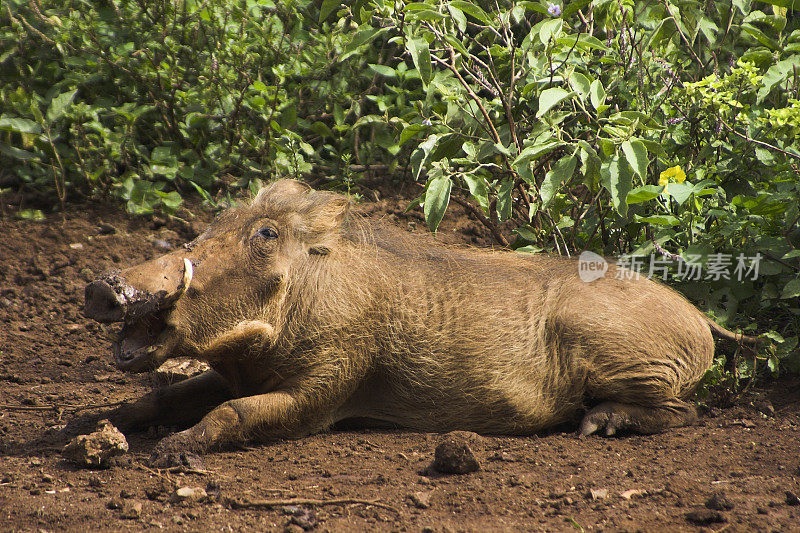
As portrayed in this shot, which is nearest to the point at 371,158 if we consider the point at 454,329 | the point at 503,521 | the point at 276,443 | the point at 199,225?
the point at 199,225

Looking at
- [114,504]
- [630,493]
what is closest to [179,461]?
[114,504]

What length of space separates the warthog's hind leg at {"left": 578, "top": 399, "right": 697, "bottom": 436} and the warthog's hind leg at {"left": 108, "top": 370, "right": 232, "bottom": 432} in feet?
5.26

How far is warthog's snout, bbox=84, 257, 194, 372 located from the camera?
296 cm

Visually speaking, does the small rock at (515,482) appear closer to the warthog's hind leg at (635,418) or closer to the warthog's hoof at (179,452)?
the warthog's hind leg at (635,418)

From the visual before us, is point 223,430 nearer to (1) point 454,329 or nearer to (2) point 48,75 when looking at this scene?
(1) point 454,329

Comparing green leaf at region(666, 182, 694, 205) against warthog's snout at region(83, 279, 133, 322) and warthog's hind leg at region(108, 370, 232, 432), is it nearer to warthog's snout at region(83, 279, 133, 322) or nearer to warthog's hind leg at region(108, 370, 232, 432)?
warthog's hind leg at region(108, 370, 232, 432)

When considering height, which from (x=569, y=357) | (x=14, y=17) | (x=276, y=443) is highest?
(x=14, y=17)

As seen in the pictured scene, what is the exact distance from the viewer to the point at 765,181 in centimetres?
439

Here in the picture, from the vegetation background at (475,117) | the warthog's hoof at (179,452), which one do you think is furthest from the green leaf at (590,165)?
the warthog's hoof at (179,452)

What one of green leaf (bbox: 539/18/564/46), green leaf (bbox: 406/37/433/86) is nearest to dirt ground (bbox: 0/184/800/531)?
green leaf (bbox: 406/37/433/86)

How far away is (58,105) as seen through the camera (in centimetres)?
530

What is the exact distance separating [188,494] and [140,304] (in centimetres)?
70

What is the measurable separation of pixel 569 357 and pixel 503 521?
130 centimetres

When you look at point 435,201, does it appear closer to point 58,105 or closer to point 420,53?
point 420,53
